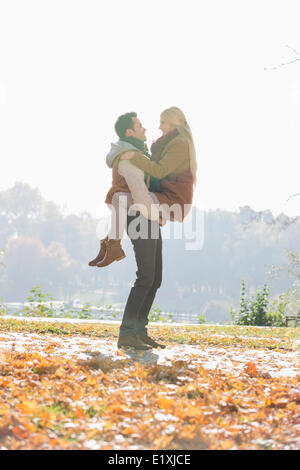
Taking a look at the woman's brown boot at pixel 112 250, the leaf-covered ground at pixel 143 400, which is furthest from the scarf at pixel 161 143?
the leaf-covered ground at pixel 143 400

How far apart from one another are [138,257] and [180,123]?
4.52 feet

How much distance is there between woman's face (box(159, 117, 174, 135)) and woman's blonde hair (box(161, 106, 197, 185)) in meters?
0.02

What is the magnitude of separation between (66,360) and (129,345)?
92 cm

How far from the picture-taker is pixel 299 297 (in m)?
13.3

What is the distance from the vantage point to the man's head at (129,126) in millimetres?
5281

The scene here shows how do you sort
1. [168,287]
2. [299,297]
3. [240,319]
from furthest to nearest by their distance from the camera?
1. [168,287]
2. [240,319]
3. [299,297]

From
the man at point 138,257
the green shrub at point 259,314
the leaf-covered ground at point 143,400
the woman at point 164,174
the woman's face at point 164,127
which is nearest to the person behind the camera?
the leaf-covered ground at point 143,400

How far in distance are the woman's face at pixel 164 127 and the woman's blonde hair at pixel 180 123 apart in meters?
0.02

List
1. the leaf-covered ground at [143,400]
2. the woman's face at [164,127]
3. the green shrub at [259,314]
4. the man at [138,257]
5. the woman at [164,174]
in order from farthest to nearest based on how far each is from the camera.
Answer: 1. the green shrub at [259,314]
2. the woman's face at [164,127]
3. the man at [138,257]
4. the woman at [164,174]
5. the leaf-covered ground at [143,400]

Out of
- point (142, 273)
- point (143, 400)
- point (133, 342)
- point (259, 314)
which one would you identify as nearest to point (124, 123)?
point (142, 273)

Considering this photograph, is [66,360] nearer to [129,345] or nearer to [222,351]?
[129,345]

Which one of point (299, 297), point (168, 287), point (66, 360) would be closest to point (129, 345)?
point (66, 360)

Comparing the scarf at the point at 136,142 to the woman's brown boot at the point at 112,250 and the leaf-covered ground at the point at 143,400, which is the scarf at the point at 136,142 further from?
the leaf-covered ground at the point at 143,400

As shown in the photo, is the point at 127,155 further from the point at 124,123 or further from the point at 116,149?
the point at 124,123
